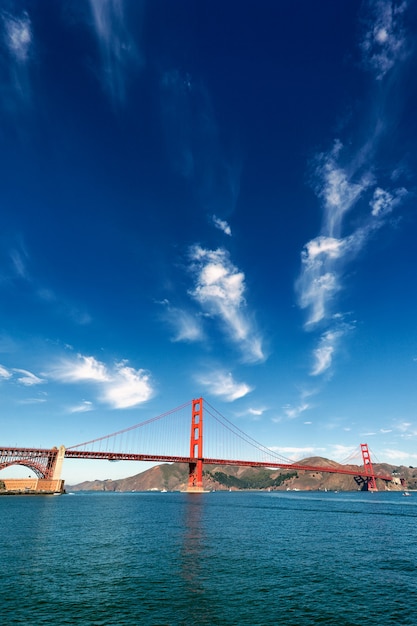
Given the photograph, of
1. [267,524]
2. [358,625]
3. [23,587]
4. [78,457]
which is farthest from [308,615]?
[78,457]

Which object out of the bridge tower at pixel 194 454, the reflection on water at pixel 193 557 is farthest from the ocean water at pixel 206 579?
the bridge tower at pixel 194 454

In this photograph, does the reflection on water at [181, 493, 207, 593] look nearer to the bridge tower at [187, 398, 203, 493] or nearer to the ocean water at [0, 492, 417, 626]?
the ocean water at [0, 492, 417, 626]

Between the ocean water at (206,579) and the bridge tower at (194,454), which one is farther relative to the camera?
the bridge tower at (194,454)

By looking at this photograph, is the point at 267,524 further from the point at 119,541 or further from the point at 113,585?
the point at 113,585

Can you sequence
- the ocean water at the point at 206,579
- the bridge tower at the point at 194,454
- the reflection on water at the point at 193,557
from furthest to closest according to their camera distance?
the bridge tower at the point at 194,454 < the reflection on water at the point at 193,557 < the ocean water at the point at 206,579

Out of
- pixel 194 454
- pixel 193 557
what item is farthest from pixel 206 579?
pixel 194 454

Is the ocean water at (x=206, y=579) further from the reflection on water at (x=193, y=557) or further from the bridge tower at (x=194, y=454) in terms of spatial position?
the bridge tower at (x=194, y=454)

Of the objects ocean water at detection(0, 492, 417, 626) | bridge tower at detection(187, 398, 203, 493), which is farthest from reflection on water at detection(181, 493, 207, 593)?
bridge tower at detection(187, 398, 203, 493)

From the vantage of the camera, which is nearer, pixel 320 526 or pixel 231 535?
pixel 231 535

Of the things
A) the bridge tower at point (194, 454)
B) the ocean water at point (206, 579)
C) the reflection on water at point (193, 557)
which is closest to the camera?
the ocean water at point (206, 579)

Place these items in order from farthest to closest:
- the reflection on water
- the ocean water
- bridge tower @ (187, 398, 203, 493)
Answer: bridge tower @ (187, 398, 203, 493) → the reflection on water → the ocean water

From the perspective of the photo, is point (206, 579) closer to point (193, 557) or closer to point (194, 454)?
point (193, 557)
